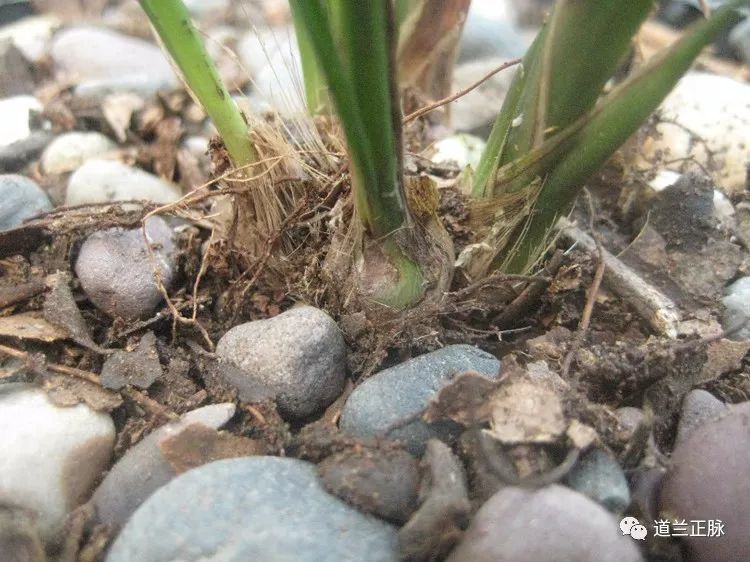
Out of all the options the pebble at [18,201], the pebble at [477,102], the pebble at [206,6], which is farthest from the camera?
the pebble at [206,6]

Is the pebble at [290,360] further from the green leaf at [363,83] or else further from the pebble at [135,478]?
the green leaf at [363,83]

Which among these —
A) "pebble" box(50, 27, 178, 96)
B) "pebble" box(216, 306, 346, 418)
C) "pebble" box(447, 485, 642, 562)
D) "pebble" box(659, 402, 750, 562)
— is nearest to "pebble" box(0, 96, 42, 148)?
"pebble" box(50, 27, 178, 96)

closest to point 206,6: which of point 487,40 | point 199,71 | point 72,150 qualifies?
point 487,40

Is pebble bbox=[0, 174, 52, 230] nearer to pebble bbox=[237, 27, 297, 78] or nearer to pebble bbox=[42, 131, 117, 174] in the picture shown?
pebble bbox=[42, 131, 117, 174]

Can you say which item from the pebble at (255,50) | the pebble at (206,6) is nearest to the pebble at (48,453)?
the pebble at (255,50)

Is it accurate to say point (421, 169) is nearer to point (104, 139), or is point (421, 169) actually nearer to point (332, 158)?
point (332, 158)

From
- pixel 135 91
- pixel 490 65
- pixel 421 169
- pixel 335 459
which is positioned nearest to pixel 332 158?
pixel 421 169

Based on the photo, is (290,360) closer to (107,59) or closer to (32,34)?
(107,59)
